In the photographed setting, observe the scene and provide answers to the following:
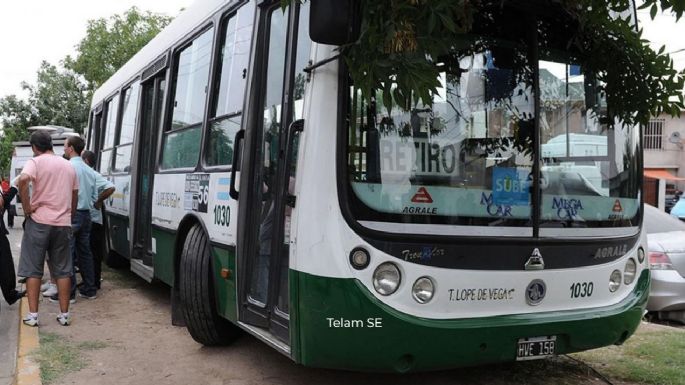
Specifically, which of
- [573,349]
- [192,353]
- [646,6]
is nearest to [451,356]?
[573,349]

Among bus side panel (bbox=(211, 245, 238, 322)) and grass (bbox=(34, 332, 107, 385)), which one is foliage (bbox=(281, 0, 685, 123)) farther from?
grass (bbox=(34, 332, 107, 385))

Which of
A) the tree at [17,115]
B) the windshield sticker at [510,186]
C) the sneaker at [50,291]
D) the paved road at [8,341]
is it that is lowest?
the paved road at [8,341]

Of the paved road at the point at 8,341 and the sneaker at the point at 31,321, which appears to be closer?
the paved road at the point at 8,341

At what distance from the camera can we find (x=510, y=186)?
3914 mm

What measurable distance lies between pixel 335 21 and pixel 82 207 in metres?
4.98

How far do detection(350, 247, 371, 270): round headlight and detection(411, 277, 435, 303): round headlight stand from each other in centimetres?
31

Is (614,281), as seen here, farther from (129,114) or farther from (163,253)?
(129,114)

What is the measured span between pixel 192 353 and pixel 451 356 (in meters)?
2.55

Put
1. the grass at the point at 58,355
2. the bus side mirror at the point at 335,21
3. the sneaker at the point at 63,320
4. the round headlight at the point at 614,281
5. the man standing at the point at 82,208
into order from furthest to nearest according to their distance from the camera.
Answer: the man standing at the point at 82,208, the sneaker at the point at 63,320, the grass at the point at 58,355, the round headlight at the point at 614,281, the bus side mirror at the point at 335,21

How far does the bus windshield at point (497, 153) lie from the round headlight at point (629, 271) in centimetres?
20

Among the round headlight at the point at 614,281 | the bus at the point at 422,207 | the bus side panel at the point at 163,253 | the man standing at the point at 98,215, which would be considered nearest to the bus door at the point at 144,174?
the man standing at the point at 98,215

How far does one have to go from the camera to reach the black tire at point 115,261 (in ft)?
31.1

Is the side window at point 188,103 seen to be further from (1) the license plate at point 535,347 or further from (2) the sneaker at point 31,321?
(1) the license plate at point 535,347

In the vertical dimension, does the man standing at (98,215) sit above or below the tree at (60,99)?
below
